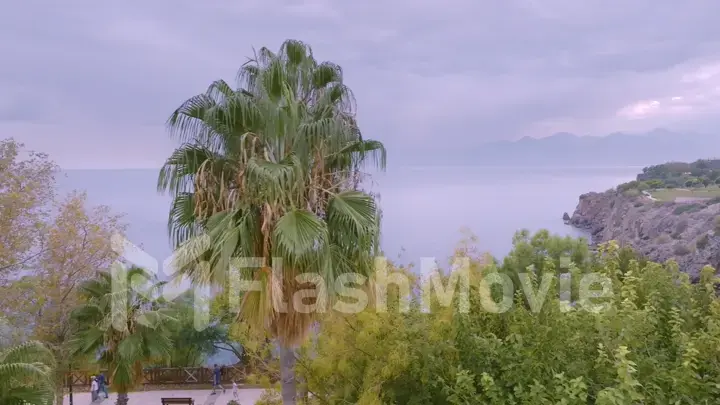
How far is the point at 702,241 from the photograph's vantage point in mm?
31281

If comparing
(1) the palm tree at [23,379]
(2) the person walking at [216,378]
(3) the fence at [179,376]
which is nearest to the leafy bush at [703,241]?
(3) the fence at [179,376]

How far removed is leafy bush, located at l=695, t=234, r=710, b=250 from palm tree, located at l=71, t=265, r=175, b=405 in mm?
32251

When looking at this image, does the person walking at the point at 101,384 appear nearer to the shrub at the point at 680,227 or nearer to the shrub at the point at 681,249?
the shrub at the point at 681,249

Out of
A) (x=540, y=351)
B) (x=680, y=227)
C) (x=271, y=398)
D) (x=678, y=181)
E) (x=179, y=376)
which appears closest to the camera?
(x=540, y=351)

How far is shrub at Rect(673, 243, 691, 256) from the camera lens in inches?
1282

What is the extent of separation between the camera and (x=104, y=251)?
13312mm

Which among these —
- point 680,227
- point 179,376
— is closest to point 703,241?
point 680,227

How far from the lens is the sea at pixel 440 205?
13.2 metres

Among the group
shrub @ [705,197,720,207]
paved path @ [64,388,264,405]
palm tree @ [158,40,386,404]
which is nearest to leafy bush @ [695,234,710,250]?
shrub @ [705,197,720,207]

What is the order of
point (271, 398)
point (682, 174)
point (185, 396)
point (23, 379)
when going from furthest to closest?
point (682, 174), point (185, 396), point (271, 398), point (23, 379)

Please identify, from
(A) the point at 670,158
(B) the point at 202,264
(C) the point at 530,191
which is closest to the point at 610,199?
(A) the point at 670,158

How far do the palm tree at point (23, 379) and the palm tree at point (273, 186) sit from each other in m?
2.58

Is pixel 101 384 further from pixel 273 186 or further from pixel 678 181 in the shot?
pixel 678 181

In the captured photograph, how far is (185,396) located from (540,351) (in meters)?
13.7
